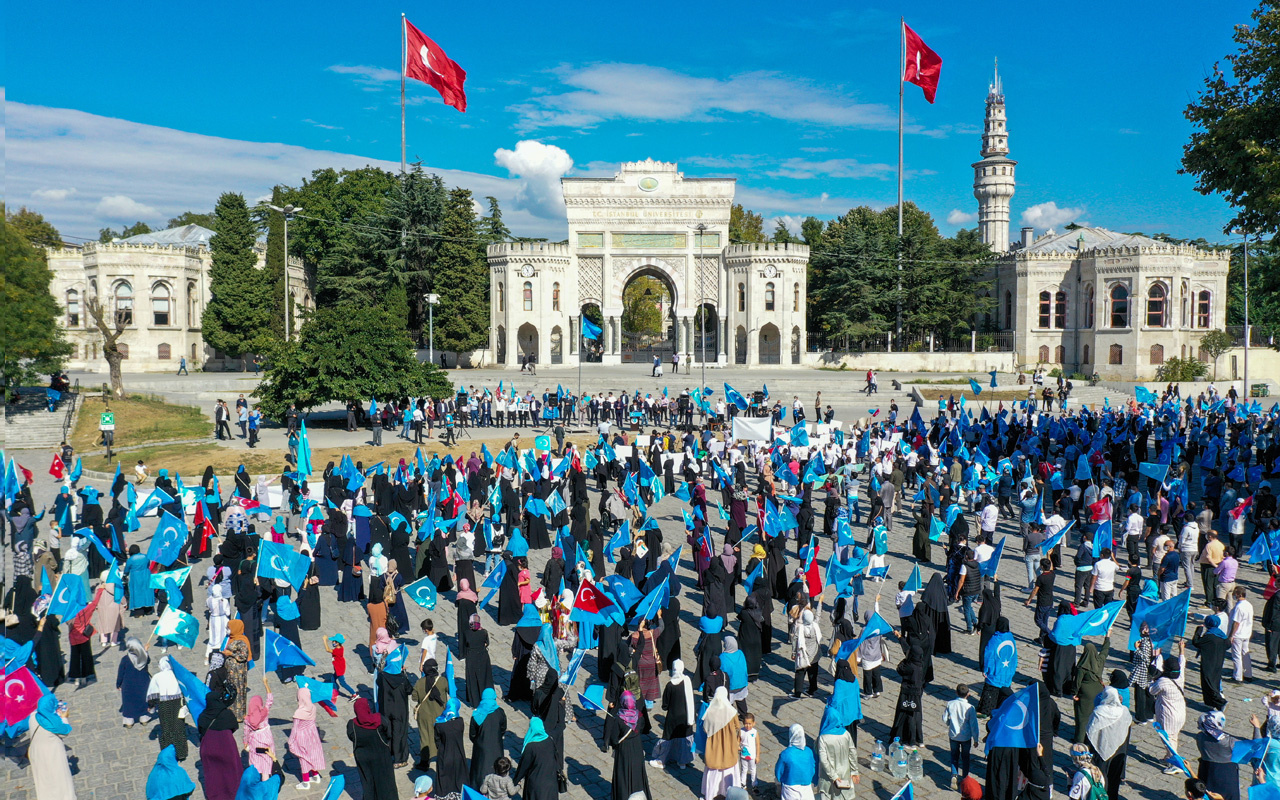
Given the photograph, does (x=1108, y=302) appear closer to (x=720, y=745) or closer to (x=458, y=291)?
(x=458, y=291)

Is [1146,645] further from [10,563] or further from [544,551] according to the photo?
[10,563]

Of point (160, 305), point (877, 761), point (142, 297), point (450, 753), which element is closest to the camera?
point (450, 753)

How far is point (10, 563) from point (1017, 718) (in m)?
13.4

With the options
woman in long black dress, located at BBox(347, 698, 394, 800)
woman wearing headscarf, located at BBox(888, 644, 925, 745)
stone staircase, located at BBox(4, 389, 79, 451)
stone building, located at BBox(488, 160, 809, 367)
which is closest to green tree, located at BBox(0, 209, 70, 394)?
stone staircase, located at BBox(4, 389, 79, 451)

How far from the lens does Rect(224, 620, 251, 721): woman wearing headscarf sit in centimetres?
917

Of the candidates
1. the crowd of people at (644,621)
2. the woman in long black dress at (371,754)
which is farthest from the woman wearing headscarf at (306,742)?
the woman in long black dress at (371,754)

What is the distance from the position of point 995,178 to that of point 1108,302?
16.9m

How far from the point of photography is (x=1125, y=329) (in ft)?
173

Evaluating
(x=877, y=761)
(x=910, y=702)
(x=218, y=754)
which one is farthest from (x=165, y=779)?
(x=910, y=702)

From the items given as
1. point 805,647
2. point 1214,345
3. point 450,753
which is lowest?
point 450,753

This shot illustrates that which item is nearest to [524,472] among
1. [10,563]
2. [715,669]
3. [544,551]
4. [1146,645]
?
[544,551]

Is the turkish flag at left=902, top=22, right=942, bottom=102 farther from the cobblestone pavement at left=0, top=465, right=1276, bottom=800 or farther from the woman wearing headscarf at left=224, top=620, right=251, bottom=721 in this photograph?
the woman wearing headscarf at left=224, top=620, right=251, bottom=721

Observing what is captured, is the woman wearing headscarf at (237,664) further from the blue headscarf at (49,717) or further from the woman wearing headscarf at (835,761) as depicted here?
the woman wearing headscarf at (835,761)

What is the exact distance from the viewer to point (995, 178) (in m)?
66.8
